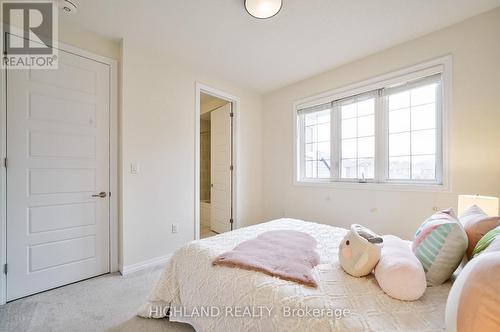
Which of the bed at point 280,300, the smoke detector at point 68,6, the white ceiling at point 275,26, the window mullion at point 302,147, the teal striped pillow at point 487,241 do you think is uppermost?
the white ceiling at point 275,26

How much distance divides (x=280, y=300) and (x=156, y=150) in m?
2.28

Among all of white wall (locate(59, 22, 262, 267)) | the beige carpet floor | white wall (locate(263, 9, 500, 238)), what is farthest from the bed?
white wall (locate(263, 9, 500, 238))

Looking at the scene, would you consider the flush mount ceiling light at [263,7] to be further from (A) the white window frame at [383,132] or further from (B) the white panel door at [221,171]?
(B) the white panel door at [221,171]

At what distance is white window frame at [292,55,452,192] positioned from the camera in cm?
216

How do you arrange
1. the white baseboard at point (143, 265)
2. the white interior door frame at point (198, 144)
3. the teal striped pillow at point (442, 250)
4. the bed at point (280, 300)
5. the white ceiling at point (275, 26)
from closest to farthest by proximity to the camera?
the bed at point (280, 300), the teal striped pillow at point (442, 250), the white ceiling at point (275, 26), the white baseboard at point (143, 265), the white interior door frame at point (198, 144)

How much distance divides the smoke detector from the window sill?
326cm

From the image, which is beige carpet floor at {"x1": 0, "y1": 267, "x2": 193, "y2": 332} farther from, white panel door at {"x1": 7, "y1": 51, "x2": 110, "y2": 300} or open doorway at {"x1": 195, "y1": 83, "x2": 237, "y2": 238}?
open doorway at {"x1": 195, "y1": 83, "x2": 237, "y2": 238}

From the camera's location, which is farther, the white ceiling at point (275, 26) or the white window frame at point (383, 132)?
the white window frame at point (383, 132)

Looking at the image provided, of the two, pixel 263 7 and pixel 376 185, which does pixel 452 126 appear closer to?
pixel 376 185

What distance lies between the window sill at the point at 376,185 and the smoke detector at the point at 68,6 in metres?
3.26

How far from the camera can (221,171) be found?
3863mm

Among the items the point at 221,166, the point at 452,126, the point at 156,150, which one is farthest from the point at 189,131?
the point at 452,126

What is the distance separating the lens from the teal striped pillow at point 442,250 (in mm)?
997

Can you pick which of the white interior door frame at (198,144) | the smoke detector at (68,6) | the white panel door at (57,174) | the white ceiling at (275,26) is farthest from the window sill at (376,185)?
the smoke detector at (68,6)
